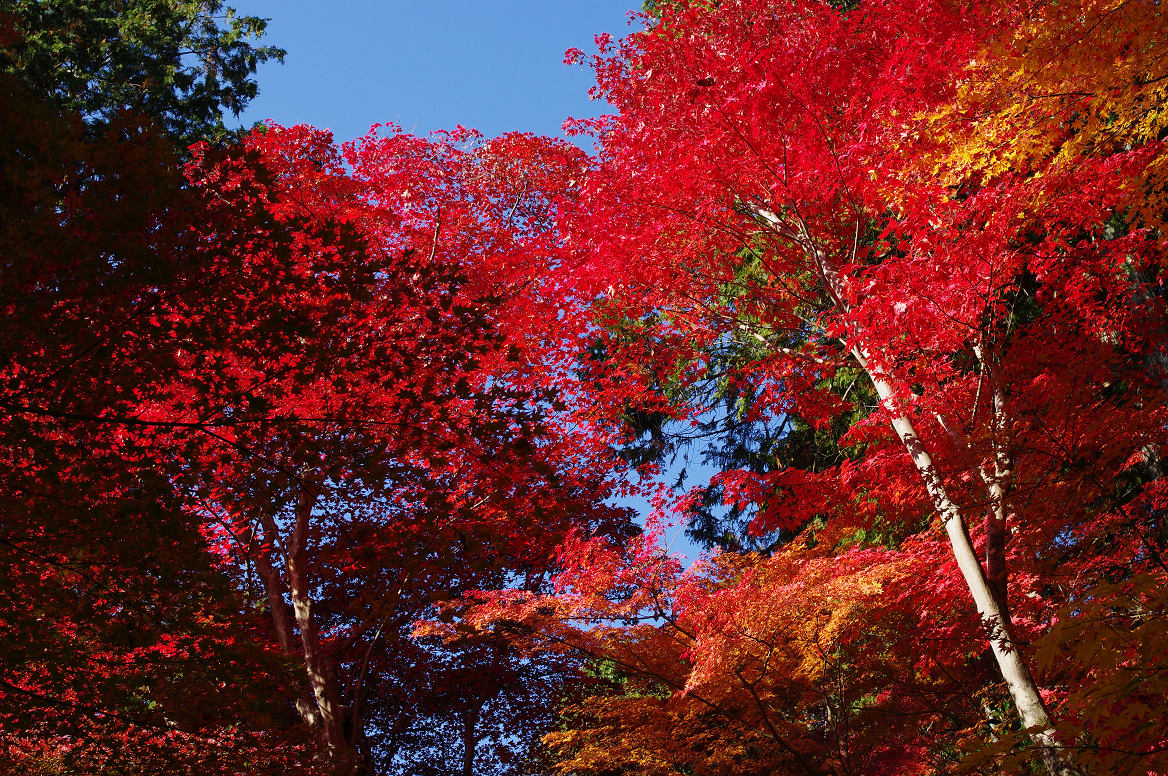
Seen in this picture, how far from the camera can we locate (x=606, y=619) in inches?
369

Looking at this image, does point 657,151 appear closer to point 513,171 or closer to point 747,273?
point 513,171

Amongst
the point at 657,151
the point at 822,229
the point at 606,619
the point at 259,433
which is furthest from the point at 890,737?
the point at 259,433

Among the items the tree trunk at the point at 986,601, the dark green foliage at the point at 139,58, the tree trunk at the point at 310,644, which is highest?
the dark green foliage at the point at 139,58

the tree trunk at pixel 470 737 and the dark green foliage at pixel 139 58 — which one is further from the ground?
the dark green foliage at pixel 139 58

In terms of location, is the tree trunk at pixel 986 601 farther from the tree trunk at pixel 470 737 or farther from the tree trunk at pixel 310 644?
the tree trunk at pixel 470 737

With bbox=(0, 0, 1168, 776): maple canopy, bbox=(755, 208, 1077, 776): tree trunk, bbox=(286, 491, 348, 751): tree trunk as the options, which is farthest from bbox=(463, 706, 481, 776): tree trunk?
bbox=(755, 208, 1077, 776): tree trunk

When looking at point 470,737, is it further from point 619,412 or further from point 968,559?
point 968,559

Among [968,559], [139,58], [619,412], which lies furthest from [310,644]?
[139,58]

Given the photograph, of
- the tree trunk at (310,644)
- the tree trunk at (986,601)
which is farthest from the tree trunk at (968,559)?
the tree trunk at (310,644)

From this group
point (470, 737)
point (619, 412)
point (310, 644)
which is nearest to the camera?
point (310, 644)

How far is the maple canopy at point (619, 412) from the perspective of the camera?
14.5 feet

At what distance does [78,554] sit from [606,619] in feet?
18.6

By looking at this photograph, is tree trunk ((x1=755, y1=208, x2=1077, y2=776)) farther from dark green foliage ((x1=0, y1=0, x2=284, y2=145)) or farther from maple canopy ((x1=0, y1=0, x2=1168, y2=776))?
dark green foliage ((x1=0, y1=0, x2=284, y2=145))

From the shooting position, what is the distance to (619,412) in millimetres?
12172
